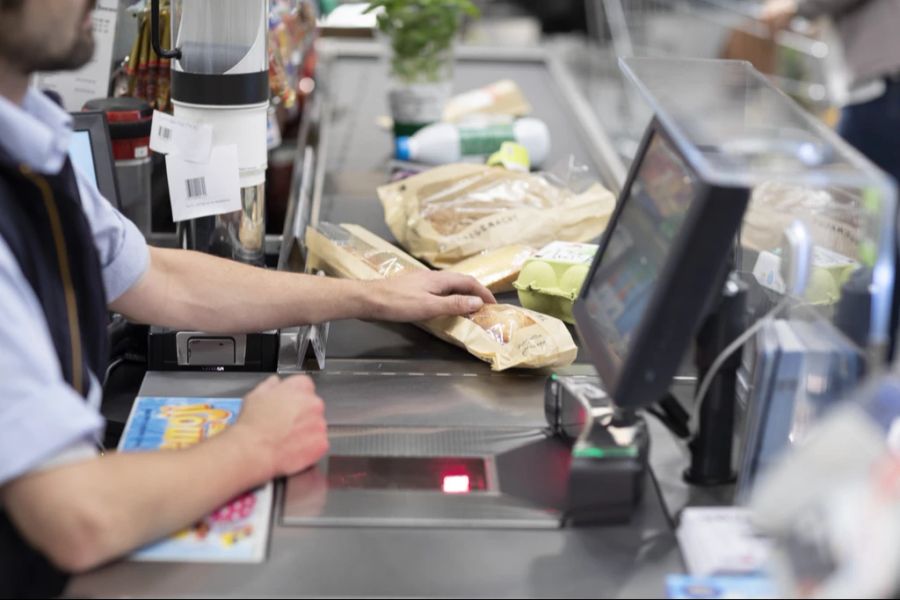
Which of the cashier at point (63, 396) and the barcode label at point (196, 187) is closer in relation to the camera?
the cashier at point (63, 396)

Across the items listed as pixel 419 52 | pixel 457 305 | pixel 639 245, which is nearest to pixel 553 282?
pixel 457 305

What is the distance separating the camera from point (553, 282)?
1.96 metres

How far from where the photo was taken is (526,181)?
2453 millimetres

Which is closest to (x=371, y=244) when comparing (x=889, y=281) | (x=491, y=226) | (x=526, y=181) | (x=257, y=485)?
(x=491, y=226)

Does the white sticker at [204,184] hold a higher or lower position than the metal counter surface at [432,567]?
higher

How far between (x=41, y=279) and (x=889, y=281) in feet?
3.03

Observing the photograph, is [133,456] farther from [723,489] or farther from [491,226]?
[491,226]

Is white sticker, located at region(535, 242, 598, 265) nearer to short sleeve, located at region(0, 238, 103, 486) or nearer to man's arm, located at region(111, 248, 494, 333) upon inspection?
man's arm, located at region(111, 248, 494, 333)

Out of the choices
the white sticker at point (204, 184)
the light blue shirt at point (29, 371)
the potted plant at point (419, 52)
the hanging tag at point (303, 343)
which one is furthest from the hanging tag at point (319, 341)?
the potted plant at point (419, 52)

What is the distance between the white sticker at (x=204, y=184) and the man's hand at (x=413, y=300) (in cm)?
30

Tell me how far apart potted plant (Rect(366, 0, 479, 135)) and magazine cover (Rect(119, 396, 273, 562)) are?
1507 mm

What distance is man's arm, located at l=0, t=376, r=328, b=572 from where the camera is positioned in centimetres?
117

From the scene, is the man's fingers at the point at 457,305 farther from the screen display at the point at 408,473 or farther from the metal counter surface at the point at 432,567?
the metal counter surface at the point at 432,567

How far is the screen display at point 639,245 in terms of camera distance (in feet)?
4.35
